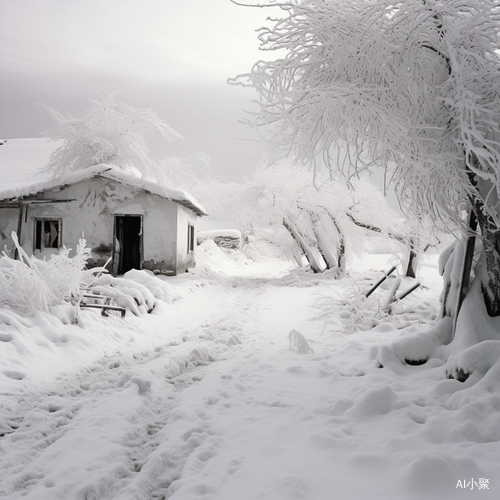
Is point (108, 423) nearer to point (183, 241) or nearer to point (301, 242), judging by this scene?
point (183, 241)

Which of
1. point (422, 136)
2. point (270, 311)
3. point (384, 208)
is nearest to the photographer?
point (422, 136)

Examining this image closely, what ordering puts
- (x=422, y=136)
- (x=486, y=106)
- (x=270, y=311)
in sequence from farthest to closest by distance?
(x=270, y=311) < (x=422, y=136) < (x=486, y=106)

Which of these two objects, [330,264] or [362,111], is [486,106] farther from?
[330,264]

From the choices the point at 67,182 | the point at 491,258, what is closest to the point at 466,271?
the point at 491,258

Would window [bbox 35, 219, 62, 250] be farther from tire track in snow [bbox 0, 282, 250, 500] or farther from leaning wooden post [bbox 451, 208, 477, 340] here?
leaning wooden post [bbox 451, 208, 477, 340]

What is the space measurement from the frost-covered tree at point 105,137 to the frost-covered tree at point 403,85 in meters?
15.2

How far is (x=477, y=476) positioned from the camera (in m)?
2.36

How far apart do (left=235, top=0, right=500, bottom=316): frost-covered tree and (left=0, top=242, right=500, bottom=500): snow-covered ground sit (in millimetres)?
1997

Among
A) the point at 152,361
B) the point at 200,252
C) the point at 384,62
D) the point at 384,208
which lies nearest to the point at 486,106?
the point at 384,62

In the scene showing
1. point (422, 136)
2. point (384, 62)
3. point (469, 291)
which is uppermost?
point (384, 62)

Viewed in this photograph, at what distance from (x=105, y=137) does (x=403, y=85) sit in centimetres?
1874

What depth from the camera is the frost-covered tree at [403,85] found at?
148 inches

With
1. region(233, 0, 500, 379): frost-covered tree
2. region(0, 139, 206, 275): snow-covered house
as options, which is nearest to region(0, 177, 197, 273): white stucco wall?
region(0, 139, 206, 275): snow-covered house

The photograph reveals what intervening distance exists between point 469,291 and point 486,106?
2089 millimetres
